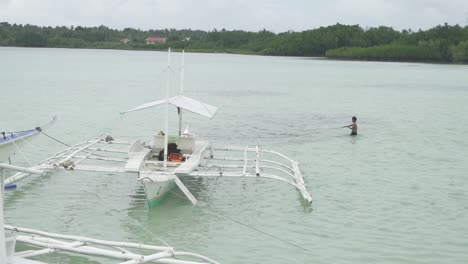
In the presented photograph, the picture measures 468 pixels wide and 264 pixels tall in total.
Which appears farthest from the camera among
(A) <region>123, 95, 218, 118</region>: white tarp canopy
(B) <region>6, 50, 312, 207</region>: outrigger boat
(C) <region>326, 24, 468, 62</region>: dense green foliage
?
(C) <region>326, 24, 468, 62</region>: dense green foliage

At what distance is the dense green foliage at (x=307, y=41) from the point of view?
5174 inches

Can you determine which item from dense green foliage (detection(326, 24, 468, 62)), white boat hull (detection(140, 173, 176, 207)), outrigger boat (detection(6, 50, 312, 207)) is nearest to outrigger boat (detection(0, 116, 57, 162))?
outrigger boat (detection(6, 50, 312, 207))

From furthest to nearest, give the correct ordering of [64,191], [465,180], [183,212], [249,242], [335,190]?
[465,180] < [335,190] < [64,191] < [183,212] < [249,242]

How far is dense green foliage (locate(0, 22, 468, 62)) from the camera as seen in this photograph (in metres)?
131

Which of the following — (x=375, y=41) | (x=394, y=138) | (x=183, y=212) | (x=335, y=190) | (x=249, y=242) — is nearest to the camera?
(x=249, y=242)

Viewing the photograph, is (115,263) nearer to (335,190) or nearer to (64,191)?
(64,191)

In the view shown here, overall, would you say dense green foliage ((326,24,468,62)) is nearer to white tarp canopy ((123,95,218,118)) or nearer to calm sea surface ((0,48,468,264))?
calm sea surface ((0,48,468,264))

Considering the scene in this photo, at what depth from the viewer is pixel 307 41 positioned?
15788 cm

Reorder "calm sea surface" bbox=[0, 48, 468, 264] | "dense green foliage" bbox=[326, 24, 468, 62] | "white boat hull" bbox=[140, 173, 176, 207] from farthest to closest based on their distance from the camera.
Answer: "dense green foliage" bbox=[326, 24, 468, 62]
"white boat hull" bbox=[140, 173, 176, 207]
"calm sea surface" bbox=[0, 48, 468, 264]

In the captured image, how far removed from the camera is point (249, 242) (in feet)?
45.2

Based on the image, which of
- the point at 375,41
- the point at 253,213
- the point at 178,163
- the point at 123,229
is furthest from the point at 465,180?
the point at 375,41

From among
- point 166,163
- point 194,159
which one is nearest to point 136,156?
point 166,163

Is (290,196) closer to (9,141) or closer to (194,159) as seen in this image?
(194,159)

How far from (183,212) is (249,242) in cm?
219
